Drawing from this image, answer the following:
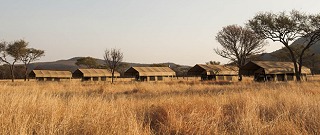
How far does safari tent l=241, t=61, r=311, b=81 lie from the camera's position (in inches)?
1540

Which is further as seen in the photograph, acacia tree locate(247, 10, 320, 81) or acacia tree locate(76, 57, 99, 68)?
acacia tree locate(76, 57, 99, 68)

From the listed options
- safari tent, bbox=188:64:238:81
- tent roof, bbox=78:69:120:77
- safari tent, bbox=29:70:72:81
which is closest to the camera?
safari tent, bbox=188:64:238:81

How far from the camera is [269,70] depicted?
3906 centimetres

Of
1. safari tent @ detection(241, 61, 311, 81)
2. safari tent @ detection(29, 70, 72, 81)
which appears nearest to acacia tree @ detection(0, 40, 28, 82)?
safari tent @ detection(29, 70, 72, 81)

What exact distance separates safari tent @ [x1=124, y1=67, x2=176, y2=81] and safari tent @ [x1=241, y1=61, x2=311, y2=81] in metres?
22.7

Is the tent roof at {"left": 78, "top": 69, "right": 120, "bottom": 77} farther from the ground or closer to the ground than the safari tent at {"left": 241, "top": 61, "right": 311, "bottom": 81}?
farther from the ground

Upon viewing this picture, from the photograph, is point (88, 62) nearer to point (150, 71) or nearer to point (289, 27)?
point (150, 71)

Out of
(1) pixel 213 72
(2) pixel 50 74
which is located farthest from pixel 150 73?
(2) pixel 50 74

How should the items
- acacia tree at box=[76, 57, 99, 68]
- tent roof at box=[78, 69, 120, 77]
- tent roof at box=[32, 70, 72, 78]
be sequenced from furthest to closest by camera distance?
acacia tree at box=[76, 57, 99, 68], tent roof at box=[32, 70, 72, 78], tent roof at box=[78, 69, 120, 77]

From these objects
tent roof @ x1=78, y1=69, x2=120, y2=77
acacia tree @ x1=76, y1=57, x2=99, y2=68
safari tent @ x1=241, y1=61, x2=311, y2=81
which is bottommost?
safari tent @ x1=241, y1=61, x2=311, y2=81

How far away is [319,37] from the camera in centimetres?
→ 3509

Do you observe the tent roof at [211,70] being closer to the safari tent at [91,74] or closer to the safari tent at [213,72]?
the safari tent at [213,72]

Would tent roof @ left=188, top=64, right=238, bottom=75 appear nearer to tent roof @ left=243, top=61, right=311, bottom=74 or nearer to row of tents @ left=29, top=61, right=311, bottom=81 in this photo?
row of tents @ left=29, top=61, right=311, bottom=81

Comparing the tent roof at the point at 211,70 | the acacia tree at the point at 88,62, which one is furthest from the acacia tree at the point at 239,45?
the acacia tree at the point at 88,62
